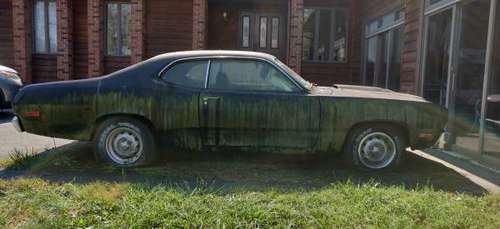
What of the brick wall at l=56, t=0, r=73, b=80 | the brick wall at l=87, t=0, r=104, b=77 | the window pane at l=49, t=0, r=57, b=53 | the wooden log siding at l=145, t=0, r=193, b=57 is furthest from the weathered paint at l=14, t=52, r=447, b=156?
the window pane at l=49, t=0, r=57, b=53

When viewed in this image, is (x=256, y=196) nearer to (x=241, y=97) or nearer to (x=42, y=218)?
(x=241, y=97)

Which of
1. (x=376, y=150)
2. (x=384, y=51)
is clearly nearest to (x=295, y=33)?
(x=384, y=51)

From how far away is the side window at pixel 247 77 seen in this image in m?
4.63

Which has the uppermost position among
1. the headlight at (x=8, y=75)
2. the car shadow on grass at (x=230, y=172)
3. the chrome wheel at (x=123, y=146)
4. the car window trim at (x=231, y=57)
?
the car window trim at (x=231, y=57)

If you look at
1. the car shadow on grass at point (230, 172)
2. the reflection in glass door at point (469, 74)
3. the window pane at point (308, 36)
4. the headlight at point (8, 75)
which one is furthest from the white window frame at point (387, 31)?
the headlight at point (8, 75)

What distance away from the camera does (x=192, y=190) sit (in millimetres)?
3760

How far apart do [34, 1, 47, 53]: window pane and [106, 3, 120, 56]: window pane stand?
7.43 feet

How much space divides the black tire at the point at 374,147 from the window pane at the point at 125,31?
36.0 feet

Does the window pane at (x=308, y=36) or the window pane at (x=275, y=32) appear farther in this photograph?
the window pane at (x=275, y=32)

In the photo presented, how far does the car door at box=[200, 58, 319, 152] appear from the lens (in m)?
4.52

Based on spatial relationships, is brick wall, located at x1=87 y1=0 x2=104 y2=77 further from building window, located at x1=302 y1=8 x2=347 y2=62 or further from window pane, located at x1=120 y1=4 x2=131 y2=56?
building window, located at x1=302 y1=8 x2=347 y2=62

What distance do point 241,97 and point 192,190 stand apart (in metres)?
1.29

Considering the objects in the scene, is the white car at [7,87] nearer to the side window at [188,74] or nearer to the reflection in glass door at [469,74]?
the side window at [188,74]

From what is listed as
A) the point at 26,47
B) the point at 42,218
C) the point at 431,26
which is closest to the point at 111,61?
the point at 26,47
